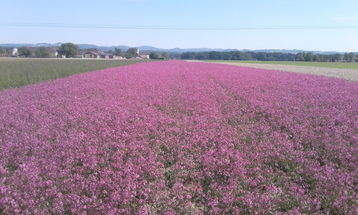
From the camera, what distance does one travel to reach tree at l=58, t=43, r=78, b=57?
132 meters

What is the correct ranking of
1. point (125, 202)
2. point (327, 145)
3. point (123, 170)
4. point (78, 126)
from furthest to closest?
point (78, 126) < point (327, 145) < point (123, 170) < point (125, 202)

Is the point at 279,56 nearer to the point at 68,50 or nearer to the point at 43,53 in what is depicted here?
the point at 68,50

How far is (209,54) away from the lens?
521 ft

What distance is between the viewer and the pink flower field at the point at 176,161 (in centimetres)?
360

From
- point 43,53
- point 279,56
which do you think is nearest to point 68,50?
point 43,53

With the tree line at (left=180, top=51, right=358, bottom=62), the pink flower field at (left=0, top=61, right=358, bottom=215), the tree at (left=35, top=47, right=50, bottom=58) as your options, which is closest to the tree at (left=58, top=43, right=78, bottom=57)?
the tree at (left=35, top=47, right=50, bottom=58)

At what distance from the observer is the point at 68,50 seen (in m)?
132

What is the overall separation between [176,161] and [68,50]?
141143 millimetres

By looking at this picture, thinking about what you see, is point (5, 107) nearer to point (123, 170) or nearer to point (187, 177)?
point (123, 170)

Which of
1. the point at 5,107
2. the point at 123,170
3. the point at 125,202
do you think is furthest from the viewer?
the point at 5,107

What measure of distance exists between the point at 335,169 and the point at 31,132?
6.06m

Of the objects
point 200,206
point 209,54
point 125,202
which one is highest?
point 209,54

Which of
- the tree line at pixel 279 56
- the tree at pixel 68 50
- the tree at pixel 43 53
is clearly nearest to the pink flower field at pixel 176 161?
the tree at pixel 43 53

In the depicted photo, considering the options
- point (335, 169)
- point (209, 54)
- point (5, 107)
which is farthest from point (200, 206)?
point (209, 54)
